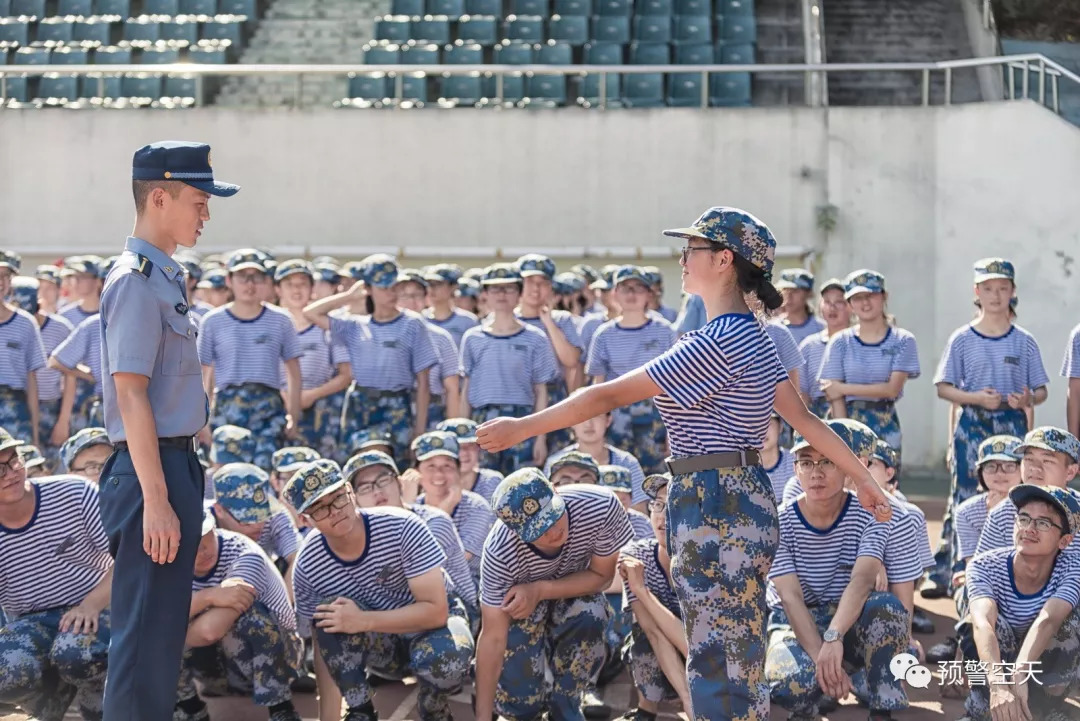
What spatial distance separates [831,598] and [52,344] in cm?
643

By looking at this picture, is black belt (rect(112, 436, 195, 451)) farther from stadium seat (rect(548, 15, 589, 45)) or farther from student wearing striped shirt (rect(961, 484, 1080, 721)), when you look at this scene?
stadium seat (rect(548, 15, 589, 45))

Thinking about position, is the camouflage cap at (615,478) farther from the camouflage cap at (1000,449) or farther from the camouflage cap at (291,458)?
the camouflage cap at (1000,449)

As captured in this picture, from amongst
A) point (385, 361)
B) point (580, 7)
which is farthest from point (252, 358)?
point (580, 7)

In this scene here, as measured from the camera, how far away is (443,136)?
14070mm

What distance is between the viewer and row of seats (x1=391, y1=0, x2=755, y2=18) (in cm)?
1666

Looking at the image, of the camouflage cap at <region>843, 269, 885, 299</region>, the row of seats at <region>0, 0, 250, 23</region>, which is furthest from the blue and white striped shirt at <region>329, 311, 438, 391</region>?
the row of seats at <region>0, 0, 250, 23</region>

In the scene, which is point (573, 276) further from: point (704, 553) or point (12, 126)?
point (704, 553)

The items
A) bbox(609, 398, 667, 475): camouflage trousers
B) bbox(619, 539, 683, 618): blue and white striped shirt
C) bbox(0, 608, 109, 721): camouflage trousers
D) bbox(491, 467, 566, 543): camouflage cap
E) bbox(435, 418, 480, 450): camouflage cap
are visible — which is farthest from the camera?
bbox(609, 398, 667, 475): camouflage trousers

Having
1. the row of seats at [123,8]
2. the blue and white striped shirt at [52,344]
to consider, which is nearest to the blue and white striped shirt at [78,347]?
the blue and white striped shirt at [52,344]

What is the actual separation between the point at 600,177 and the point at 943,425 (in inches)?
150

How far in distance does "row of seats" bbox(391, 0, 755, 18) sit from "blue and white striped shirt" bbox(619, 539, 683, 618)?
1131cm

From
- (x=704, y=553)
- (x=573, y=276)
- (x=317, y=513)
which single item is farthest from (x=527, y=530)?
(x=573, y=276)

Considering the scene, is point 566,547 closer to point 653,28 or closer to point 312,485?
point 312,485

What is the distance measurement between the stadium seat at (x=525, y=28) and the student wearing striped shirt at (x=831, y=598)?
11.0 meters
